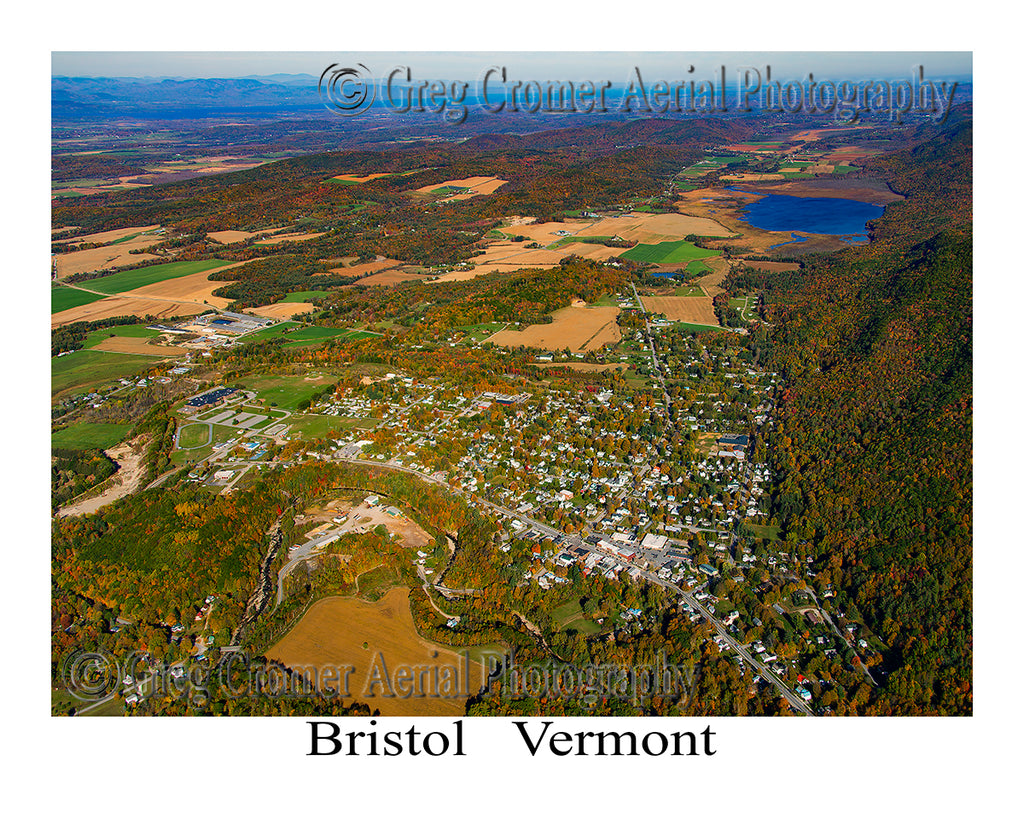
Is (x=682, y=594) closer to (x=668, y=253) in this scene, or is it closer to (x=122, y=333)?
(x=122, y=333)

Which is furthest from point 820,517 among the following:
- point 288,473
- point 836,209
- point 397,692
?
point 836,209

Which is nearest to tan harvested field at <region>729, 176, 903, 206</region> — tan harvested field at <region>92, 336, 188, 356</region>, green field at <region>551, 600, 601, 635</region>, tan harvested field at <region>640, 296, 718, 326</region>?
tan harvested field at <region>640, 296, 718, 326</region>

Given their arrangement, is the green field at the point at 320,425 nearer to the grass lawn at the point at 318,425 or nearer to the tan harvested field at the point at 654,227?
the grass lawn at the point at 318,425

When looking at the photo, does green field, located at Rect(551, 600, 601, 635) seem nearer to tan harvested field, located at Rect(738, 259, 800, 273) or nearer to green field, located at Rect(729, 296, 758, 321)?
green field, located at Rect(729, 296, 758, 321)

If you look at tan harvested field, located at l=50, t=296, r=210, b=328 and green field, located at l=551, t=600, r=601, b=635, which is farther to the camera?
tan harvested field, located at l=50, t=296, r=210, b=328

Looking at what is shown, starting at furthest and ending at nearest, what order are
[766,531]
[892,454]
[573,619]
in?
[892,454]
[766,531]
[573,619]

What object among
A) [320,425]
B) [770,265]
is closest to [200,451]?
[320,425]
